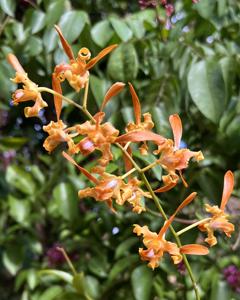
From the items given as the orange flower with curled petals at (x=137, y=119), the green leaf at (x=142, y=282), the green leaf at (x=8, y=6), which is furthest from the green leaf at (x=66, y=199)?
the orange flower with curled petals at (x=137, y=119)

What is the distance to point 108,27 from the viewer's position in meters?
1.12

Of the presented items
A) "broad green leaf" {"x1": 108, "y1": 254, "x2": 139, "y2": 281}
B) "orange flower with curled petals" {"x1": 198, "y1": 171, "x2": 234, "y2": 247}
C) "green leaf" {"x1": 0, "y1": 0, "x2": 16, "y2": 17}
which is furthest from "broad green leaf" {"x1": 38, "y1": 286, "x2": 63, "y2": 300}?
"orange flower with curled petals" {"x1": 198, "y1": 171, "x2": 234, "y2": 247}

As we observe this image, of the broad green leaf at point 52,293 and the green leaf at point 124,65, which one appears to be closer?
the green leaf at point 124,65

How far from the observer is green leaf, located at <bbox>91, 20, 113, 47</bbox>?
1089 mm

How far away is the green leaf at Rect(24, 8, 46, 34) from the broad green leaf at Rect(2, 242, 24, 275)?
0.60 metres

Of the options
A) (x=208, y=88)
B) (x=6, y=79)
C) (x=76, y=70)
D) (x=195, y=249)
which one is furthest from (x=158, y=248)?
(x=6, y=79)

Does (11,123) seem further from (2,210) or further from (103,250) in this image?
(103,250)

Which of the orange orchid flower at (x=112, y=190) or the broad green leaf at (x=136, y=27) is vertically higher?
the orange orchid flower at (x=112, y=190)

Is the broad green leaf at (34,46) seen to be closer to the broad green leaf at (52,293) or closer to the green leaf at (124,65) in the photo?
the green leaf at (124,65)

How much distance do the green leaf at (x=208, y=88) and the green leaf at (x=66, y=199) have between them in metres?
0.42

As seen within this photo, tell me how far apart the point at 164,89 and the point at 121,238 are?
1.27 feet

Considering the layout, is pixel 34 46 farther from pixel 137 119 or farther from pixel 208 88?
pixel 137 119

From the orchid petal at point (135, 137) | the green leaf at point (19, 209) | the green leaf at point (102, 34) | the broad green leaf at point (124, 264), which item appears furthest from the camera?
the green leaf at point (19, 209)

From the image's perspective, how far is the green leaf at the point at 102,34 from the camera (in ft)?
3.57
